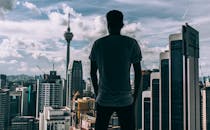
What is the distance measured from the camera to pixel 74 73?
471 ft

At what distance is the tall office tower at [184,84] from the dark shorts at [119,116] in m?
62.6

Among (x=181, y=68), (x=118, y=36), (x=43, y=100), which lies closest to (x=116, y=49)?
(x=118, y=36)

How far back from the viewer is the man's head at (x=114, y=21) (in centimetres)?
492

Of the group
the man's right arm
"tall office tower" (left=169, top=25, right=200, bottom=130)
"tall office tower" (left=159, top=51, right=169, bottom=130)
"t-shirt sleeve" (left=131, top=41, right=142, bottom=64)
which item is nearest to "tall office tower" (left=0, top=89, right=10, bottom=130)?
"tall office tower" (left=159, top=51, right=169, bottom=130)

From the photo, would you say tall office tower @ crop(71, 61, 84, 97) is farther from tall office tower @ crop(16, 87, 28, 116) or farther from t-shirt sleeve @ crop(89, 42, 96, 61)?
t-shirt sleeve @ crop(89, 42, 96, 61)

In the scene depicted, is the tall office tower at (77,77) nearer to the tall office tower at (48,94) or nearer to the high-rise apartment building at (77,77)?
the high-rise apartment building at (77,77)

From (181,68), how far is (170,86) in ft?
14.6

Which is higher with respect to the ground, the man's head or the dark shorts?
the man's head

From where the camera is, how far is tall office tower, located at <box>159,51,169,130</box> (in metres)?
73.9

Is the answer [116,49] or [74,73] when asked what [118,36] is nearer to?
[116,49]

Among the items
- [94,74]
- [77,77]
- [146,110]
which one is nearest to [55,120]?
[146,110]

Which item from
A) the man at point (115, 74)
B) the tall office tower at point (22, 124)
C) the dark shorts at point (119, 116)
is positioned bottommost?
the tall office tower at point (22, 124)

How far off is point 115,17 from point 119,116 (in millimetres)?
1350

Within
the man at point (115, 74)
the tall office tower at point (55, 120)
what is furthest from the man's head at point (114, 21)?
the tall office tower at point (55, 120)
